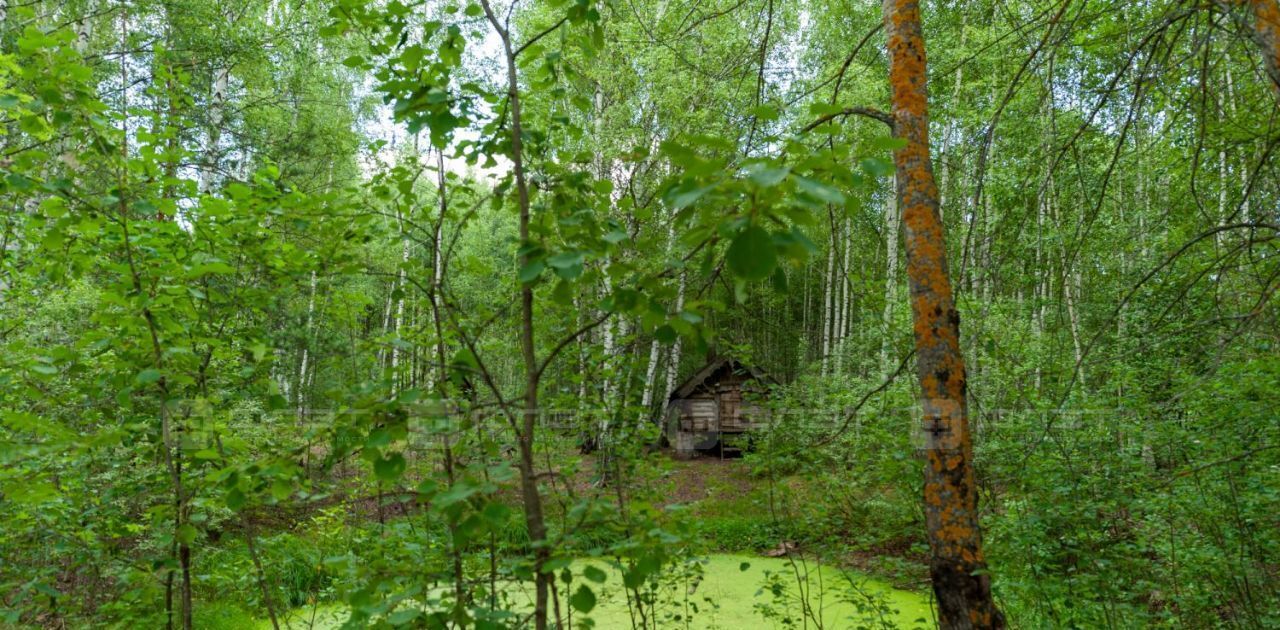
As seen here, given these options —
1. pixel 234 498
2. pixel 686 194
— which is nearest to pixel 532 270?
pixel 686 194

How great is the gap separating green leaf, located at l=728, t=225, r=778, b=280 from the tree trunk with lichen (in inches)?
41.7

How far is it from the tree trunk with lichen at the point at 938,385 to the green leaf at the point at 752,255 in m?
1.06

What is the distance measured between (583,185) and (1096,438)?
3.71 meters

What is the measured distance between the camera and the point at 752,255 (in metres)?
0.77

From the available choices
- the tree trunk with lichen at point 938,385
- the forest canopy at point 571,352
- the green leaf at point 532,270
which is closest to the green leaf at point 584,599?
the forest canopy at point 571,352

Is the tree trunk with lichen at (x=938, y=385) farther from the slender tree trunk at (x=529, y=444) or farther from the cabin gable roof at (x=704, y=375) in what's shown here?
the cabin gable roof at (x=704, y=375)

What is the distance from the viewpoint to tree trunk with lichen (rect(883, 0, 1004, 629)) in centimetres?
165

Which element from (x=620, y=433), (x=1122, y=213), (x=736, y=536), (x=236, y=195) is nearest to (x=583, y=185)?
(x=236, y=195)

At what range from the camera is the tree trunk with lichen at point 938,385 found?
1.65 m

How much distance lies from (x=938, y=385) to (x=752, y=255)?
117 centimetres

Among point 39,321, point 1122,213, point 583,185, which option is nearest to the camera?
point 583,185

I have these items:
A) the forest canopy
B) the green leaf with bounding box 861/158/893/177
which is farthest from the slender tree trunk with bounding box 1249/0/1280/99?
the green leaf with bounding box 861/158/893/177

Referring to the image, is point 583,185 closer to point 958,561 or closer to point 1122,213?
point 958,561

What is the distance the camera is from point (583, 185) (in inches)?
56.4
